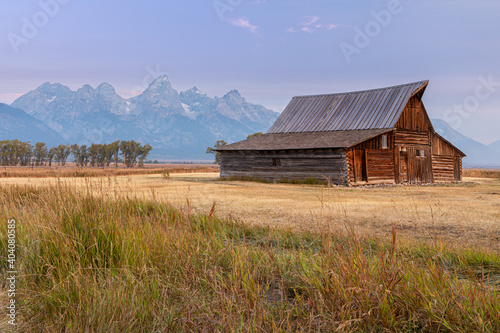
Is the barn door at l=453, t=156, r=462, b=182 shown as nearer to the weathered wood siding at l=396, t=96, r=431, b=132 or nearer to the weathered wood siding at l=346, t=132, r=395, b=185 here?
the weathered wood siding at l=396, t=96, r=431, b=132

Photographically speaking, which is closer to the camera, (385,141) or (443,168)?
(385,141)

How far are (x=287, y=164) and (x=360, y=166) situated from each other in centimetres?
508

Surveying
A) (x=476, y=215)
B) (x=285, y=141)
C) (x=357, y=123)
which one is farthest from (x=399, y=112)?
(x=476, y=215)

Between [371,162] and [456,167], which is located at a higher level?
[371,162]

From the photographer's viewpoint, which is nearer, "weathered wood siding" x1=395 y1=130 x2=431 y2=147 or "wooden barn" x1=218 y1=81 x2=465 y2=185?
"wooden barn" x1=218 y1=81 x2=465 y2=185

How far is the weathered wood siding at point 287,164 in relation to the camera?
2658 cm

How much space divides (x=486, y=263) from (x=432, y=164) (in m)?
29.7

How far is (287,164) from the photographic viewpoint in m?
29.3

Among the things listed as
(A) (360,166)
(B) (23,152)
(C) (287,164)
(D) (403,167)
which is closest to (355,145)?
(A) (360,166)

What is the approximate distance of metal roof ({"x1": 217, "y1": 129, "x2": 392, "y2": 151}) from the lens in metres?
26.5

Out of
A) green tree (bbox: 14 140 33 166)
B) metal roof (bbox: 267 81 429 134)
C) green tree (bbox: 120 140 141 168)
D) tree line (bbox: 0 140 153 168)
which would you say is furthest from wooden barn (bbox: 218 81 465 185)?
green tree (bbox: 14 140 33 166)

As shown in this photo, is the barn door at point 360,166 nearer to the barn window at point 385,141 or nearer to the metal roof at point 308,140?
the metal roof at point 308,140

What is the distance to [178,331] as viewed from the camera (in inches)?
139

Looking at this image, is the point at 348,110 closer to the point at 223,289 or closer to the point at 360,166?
the point at 360,166
